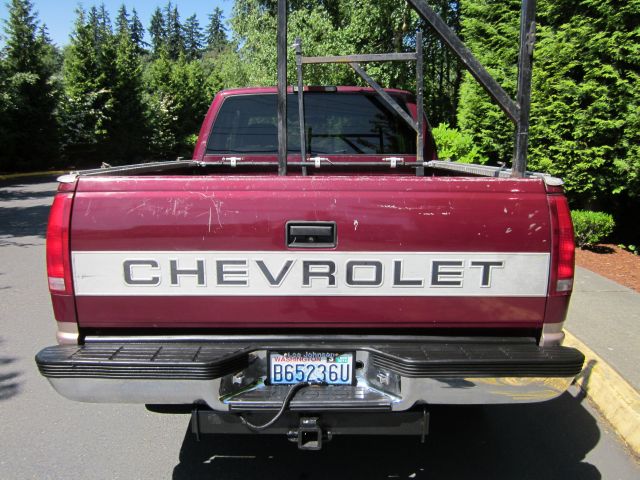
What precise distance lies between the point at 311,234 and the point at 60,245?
1.12 meters

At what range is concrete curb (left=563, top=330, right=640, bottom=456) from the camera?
330cm

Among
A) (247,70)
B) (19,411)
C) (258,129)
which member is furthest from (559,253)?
(247,70)

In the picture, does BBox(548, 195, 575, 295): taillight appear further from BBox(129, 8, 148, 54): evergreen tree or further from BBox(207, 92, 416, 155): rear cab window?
BBox(129, 8, 148, 54): evergreen tree

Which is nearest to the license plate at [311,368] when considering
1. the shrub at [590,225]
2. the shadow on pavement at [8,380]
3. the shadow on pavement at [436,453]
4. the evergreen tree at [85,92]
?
the shadow on pavement at [436,453]

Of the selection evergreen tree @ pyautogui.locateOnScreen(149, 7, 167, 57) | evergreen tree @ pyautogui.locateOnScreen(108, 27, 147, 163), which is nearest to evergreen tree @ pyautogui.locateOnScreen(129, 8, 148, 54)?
evergreen tree @ pyautogui.locateOnScreen(149, 7, 167, 57)

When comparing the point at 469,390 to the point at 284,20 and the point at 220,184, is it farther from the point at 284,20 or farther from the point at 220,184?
the point at 284,20

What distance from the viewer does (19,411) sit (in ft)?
11.8

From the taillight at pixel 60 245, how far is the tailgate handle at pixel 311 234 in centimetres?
99

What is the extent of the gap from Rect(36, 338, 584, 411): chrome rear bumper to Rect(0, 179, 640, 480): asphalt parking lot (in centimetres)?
87

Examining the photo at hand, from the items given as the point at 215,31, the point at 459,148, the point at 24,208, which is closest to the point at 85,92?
the point at 24,208

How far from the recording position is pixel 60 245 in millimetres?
2359

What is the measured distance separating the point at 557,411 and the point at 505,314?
1788 millimetres

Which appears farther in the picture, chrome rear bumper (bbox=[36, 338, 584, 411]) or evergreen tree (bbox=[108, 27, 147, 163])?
evergreen tree (bbox=[108, 27, 147, 163])

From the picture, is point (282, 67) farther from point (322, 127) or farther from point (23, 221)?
point (23, 221)
